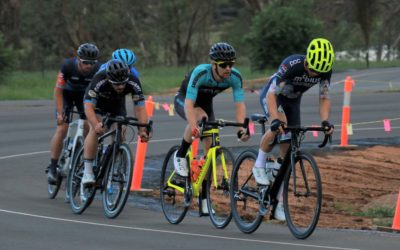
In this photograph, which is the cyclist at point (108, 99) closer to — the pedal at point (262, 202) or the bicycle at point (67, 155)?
the bicycle at point (67, 155)

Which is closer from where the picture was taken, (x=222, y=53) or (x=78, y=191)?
(x=222, y=53)

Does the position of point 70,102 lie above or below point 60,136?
above

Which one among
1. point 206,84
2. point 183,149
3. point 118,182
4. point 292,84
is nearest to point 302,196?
point 292,84

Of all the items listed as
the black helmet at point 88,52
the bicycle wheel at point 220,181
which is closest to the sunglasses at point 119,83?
the bicycle wheel at point 220,181

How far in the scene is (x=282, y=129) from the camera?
9688 millimetres

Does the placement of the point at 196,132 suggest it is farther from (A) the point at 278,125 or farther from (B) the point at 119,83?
(B) the point at 119,83

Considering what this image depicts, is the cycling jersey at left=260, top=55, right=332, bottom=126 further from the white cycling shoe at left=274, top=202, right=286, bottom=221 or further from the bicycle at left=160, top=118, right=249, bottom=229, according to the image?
the white cycling shoe at left=274, top=202, right=286, bottom=221

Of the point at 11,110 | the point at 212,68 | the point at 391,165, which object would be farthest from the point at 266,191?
the point at 11,110

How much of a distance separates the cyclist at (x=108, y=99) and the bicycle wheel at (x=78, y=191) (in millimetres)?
146

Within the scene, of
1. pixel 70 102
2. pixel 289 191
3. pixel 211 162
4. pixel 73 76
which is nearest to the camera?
pixel 289 191

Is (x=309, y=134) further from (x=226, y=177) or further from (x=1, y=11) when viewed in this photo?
(x=1, y=11)

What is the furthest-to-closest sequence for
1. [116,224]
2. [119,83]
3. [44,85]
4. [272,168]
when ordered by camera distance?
[44,85], [119,83], [116,224], [272,168]

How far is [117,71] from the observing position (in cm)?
1098

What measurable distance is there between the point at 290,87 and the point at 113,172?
→ 2.30 meters
